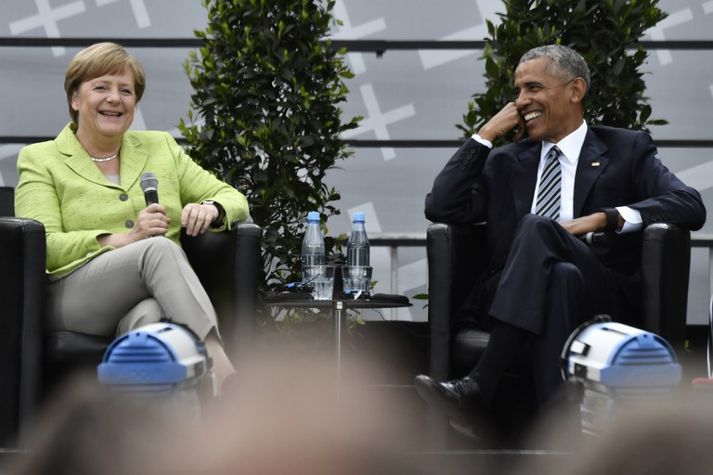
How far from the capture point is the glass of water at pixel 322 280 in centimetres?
311

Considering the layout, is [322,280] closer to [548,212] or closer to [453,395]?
[548,212]

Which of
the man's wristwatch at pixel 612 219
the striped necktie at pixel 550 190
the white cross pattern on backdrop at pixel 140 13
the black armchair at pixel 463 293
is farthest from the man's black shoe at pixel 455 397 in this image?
the white cross pattern on backdrop at pixel 140 13

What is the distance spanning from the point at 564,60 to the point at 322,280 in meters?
1.09

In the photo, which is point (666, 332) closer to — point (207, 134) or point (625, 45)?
point (625, 45)

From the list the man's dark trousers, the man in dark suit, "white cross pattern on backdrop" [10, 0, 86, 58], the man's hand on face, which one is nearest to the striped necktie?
the man in dark suit

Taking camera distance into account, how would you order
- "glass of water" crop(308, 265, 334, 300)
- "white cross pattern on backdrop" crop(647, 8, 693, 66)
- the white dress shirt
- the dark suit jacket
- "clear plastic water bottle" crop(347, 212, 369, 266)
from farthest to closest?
"white cross pattern on backdrop" crop(647, 8, 693, 66)
"clear plastic water bottle" crop(347, 212, 369, 266)
"glass of water" crop(308, 265, 334, 300)
the white dress shirt
the dark suit jacket

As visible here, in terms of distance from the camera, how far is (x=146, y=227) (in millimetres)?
2521

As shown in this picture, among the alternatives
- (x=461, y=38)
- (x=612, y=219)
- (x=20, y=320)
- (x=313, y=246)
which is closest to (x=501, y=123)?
(x=612, y=219)

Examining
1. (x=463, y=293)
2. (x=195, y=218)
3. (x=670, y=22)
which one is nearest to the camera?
(x=195, y=218)

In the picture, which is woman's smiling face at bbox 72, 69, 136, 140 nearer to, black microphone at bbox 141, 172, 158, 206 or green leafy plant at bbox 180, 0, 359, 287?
black microphone at bbox 141, 172, 158, 206

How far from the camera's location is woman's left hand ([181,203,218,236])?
106 inches

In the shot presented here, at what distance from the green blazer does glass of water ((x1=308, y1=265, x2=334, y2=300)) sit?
375 mm

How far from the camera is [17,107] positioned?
17.1 feet

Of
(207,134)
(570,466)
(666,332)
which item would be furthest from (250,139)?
(570,466)
